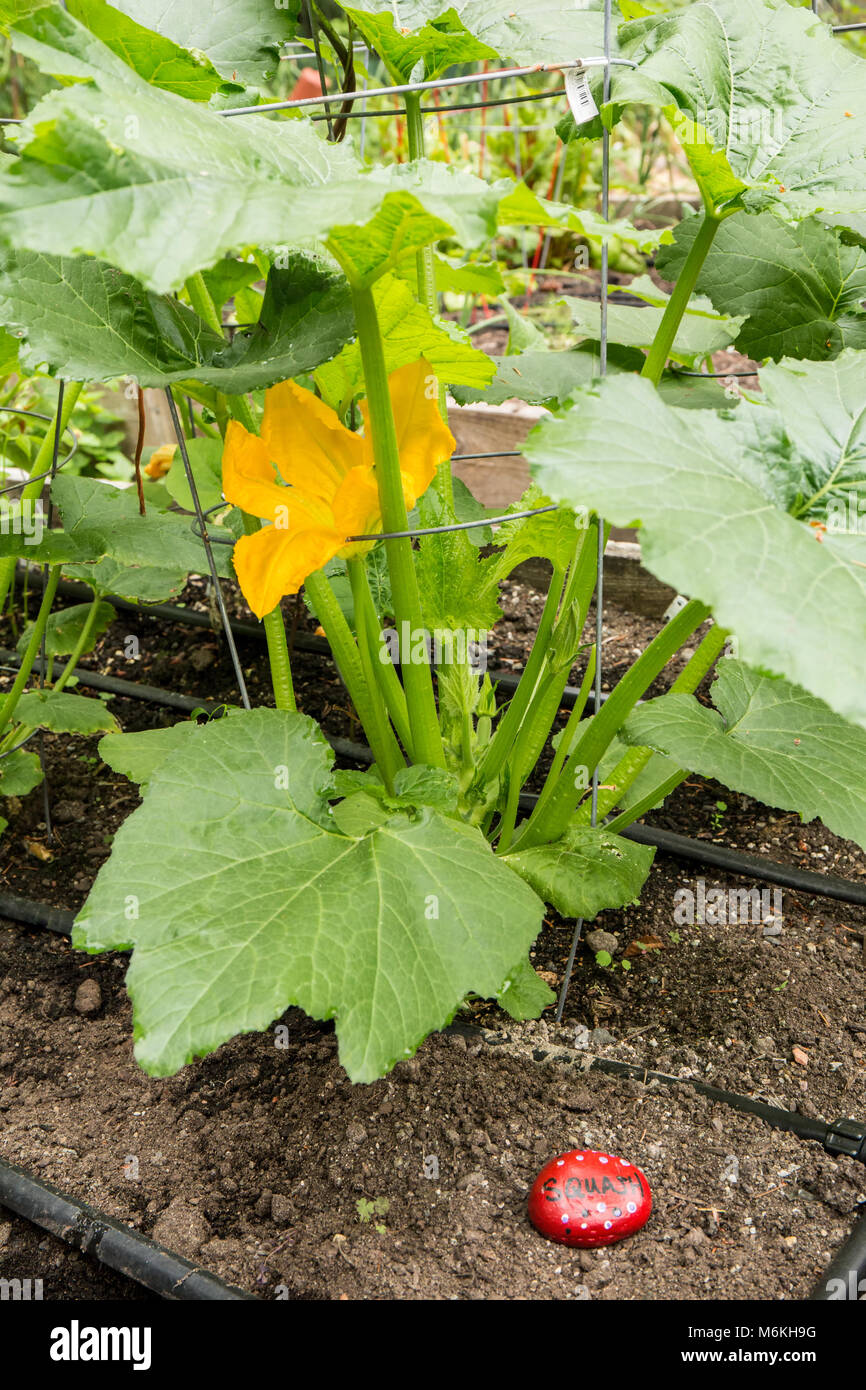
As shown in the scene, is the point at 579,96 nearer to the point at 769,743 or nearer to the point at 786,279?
the point at 786,279

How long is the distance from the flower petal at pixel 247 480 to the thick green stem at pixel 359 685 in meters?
0.21

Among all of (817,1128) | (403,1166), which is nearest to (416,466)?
(403,1166)

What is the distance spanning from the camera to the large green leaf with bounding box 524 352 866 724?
86cm

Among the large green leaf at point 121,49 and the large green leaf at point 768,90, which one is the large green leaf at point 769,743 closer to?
the large green leaf at point 768,90

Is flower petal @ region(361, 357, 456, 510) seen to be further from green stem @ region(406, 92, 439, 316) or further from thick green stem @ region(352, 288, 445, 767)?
green stem @ region(406, 92, 439, 316)

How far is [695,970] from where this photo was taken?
5.36ft

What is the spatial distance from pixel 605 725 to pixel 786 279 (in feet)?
2.28

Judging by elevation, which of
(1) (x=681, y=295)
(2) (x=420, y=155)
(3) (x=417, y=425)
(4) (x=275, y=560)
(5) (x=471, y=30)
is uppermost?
(5) (x=471, y=30)

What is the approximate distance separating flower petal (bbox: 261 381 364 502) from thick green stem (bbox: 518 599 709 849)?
1.36ft

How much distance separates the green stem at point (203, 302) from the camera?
1.38m

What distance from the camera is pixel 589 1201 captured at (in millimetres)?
1205
